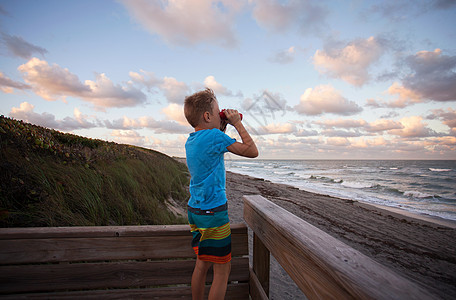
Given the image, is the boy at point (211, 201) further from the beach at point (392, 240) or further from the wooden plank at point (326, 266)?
the beach at point (392, 240)

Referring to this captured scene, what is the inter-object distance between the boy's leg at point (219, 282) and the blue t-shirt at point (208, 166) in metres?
0.44

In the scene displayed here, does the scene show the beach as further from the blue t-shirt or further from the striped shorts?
the blue t-shirt

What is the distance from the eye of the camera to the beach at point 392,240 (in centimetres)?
450

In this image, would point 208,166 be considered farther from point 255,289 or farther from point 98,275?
point 98,275

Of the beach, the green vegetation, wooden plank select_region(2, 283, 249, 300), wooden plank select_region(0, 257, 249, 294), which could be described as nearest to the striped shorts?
wooden plank select_region(0, 257, 249, 294)

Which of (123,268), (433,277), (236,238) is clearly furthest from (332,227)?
(123,268)

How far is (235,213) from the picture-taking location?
741 centimetres

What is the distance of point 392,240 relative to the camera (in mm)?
6668

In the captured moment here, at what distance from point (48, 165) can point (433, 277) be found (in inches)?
286

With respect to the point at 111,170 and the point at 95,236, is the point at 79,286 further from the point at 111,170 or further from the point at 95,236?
the point at 111,170

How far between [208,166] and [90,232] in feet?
3.49

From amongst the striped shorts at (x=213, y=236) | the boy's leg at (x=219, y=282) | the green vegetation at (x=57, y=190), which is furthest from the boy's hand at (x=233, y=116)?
the green vegetation at (x=57, y=190)

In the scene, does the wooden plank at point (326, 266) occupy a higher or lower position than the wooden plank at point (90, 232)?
higher

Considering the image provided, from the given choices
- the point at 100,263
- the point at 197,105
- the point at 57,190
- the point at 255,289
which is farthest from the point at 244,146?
the point at 57,190
